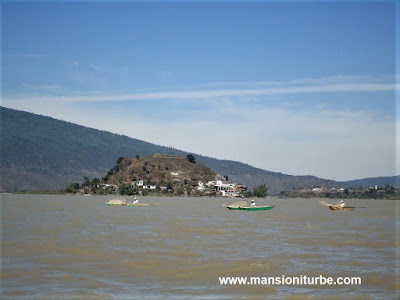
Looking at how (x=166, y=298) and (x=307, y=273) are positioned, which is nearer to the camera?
(x=166, y=298)

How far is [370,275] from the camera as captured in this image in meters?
21.6

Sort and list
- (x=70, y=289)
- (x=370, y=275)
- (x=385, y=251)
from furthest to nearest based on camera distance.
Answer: (x=385, y=251), (x=370, y=275), (x=70, y=289)

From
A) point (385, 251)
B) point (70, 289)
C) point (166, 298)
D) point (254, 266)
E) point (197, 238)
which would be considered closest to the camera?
point (166, 298)

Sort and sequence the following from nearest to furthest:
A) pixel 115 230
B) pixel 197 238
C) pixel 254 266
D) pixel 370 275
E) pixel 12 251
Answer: pixel 370 275
pixel 254 266
pixel 12 251
pixel 197 238
pixel 115 230

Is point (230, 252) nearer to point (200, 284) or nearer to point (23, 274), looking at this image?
point (200, 284)

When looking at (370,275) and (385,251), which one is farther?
(385,251)

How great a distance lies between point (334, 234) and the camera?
132ft

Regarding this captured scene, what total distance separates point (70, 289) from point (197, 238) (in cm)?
1745

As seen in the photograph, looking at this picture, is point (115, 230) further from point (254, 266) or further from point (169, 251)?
point (254, 266)

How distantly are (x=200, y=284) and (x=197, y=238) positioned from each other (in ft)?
50.7

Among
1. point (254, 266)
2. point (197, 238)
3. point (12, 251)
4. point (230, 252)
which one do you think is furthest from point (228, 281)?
point (197, 238)

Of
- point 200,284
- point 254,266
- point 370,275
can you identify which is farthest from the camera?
point 254,266

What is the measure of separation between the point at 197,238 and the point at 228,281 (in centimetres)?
1502

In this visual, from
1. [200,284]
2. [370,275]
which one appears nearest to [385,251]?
[370,275]
